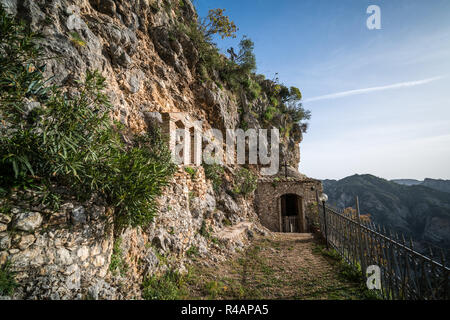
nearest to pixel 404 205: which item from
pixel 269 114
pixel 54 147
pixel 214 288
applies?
pixel 269 114

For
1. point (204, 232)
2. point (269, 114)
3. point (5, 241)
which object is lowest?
point (204, 232)

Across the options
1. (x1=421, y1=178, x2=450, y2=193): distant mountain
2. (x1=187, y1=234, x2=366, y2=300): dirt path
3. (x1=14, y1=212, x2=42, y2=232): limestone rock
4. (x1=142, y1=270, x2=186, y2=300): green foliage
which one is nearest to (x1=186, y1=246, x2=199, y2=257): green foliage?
(x1=187, y1=234, x2=366, y2=300): dirt path

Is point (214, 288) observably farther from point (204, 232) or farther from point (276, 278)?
point (204, 232)

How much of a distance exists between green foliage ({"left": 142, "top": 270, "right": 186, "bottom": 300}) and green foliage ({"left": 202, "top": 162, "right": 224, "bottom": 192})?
19.3 ft

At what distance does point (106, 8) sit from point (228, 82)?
31.9 feet

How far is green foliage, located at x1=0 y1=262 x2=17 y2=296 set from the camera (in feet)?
7.31

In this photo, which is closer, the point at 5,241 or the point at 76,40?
the point at 5,241

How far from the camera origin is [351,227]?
Result: 6.50 metres

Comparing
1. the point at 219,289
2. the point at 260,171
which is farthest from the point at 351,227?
the point at 260,171

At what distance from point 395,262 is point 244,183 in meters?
9.08

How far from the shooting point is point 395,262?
4.10 m

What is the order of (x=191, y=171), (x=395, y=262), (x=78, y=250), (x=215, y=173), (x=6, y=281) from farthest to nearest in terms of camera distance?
(x=215, y=173) < (x=191, y=171) < (x=395, y=262) < (x=78, y=250) < (x=6, y=281)

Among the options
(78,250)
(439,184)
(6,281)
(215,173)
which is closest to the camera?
(6,281)
